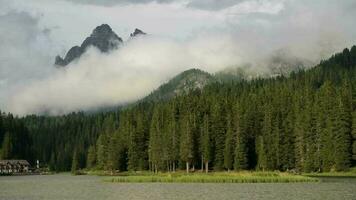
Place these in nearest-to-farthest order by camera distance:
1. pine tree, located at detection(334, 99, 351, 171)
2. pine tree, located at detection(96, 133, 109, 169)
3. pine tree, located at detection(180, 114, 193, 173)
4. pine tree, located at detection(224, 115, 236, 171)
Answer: pine tree, located at detection(334, 99, 351, 171) < pine tree, located at detection(224, 115, 236, 171) < pine tree, located at detection(180, 114, 193, 173) < pine tree, located at detection(96, 133, 109, 169)

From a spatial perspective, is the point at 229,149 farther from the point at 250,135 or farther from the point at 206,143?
the point at 250,135

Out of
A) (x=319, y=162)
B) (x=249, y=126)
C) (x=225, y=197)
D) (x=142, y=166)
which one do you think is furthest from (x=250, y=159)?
(x=225, y=197)

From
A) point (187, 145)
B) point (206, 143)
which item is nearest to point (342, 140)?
point (206, 143)

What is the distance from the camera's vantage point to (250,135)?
502ft

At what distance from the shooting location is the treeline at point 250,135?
134 metres

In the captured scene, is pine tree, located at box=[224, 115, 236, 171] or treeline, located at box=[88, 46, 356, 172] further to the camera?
pine tree, located at box=[224, 115, 236, 171]

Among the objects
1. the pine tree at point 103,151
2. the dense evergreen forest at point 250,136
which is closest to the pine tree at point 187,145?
the dense evergreen forest at point 250,136

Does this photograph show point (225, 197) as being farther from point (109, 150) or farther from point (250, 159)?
point (109, 150)

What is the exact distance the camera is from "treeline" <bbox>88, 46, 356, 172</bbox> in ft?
Answer: 440

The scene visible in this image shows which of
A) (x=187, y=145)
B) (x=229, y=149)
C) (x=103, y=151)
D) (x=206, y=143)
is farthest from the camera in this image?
(x=103, y=151)

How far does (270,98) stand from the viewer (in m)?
174

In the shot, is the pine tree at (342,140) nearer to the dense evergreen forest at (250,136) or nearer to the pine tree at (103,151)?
the dense evergreen forest at (250,136)

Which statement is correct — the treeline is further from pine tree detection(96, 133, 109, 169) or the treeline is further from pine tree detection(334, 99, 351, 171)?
pine tree detection(96, 133, 109, 169)

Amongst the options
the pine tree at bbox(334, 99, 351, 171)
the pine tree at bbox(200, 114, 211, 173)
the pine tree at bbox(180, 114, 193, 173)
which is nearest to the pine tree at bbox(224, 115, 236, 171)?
the pine tree at bbox(200, 114, 211, 173)
